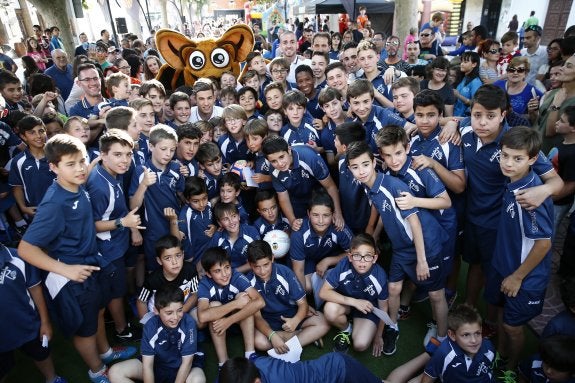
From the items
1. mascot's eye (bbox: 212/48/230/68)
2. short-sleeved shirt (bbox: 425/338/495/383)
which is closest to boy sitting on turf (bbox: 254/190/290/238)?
short-sleeved shirt (bbox: 425/338/495/383)

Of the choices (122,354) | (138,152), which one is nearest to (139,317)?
(122,354)

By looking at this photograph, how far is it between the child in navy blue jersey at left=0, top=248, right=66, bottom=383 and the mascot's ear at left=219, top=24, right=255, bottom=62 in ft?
14.7

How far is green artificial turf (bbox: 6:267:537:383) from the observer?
2965mm

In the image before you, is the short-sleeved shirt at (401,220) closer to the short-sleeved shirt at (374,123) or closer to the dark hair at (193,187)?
the short-sleeved shirt at (374,123)

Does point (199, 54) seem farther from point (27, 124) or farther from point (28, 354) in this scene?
point (28, 354)

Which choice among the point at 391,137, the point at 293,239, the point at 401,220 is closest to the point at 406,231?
the point at 401,220

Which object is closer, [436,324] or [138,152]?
[436,324]

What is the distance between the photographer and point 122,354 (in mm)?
3100

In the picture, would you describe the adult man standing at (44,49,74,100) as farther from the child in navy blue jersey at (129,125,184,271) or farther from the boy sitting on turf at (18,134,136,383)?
the boy sitting on turf at (18,134,136,383)

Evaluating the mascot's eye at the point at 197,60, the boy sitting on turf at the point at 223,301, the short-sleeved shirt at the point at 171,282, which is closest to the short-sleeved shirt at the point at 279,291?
the boy sitting on turf at the point at 223,301

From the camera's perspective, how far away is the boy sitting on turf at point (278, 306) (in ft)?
10.1

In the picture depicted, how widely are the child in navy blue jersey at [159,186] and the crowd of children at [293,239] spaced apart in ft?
0.04

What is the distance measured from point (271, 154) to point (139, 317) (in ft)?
6.04

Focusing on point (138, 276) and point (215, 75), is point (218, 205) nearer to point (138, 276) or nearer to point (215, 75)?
point (138, 276)
